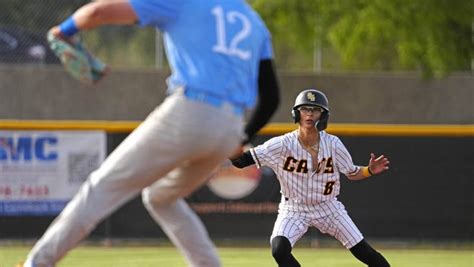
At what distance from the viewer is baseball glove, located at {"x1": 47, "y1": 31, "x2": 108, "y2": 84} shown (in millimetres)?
5859

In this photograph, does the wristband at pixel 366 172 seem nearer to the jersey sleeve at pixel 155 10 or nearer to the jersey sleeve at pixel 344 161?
the jersey sleeve at pixel 344 161

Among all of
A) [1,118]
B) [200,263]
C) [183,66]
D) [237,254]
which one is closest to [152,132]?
[183,66]

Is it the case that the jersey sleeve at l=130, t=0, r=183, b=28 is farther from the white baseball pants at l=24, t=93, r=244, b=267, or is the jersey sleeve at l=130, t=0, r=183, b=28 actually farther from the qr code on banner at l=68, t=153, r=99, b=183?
the qr code on banner at l=68, t=153, r=99, b=183

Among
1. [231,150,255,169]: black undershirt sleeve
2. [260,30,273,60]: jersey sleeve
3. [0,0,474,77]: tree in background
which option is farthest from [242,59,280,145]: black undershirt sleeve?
[0,0,474,77]: tree in background

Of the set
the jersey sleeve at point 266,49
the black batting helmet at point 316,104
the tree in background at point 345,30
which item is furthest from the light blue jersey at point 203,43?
the tree in background at point 345,30

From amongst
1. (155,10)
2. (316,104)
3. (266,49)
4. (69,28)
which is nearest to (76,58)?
(69,28)

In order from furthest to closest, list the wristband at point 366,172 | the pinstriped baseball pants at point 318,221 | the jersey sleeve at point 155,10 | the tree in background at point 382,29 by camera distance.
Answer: the tree in background at point 382,29
the wristband at point 366,172
the pinstriped baseball pants at point 318,221
the jersey sleeve at point 155,10

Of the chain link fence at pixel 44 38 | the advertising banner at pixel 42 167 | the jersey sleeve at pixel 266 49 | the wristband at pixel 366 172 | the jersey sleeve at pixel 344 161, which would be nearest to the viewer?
the jersey sleeve at pixel 266 49

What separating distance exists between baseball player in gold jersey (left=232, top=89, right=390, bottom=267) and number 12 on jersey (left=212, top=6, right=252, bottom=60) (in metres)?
3.21

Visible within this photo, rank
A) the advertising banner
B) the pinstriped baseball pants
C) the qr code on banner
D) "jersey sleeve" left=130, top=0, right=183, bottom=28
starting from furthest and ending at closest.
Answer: the qr code on banner < the advertising banner < the pinstriped baseball pants < "jersey sleeve" left=130, top=0, right=183, bottom=28

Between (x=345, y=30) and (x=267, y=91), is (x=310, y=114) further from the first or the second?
(x=345, y=30)

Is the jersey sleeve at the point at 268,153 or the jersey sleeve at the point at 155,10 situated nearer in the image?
the jersey sleeve at the point at 155,10

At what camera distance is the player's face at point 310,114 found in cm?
927

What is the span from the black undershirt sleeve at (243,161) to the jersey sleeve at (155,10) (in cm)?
333
